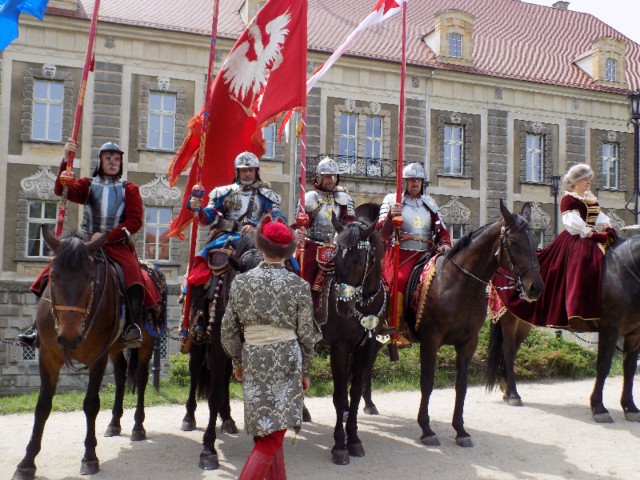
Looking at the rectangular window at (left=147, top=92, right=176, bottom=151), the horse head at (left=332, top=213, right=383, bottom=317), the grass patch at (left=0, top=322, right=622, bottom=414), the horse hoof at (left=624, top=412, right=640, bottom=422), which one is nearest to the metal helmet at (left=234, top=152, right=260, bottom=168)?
the horse head at (left=332, top=213, right=383, bottom=317)

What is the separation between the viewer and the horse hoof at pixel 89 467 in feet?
18.4

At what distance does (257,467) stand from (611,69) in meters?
25.5

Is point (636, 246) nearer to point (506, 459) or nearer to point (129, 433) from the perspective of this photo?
point (506, 459)

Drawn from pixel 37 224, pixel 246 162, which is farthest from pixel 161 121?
pixel 246 162

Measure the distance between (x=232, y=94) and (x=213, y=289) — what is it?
100 inches

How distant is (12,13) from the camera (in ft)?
21.1

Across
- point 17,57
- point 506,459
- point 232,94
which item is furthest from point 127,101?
point 506,459

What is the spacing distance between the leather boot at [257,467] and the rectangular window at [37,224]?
16826 mm

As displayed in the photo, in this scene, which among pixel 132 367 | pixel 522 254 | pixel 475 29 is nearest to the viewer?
pixel 522 254

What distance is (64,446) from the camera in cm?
650

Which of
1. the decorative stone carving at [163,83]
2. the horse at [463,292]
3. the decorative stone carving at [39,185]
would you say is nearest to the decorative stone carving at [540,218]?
the decorative stone carving at [163,83]

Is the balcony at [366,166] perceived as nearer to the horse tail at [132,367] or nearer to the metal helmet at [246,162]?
the horse tail at [132,367]

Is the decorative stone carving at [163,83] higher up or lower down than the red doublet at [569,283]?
higher up

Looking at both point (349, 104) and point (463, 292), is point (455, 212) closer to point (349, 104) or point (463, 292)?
point (349, 104)
